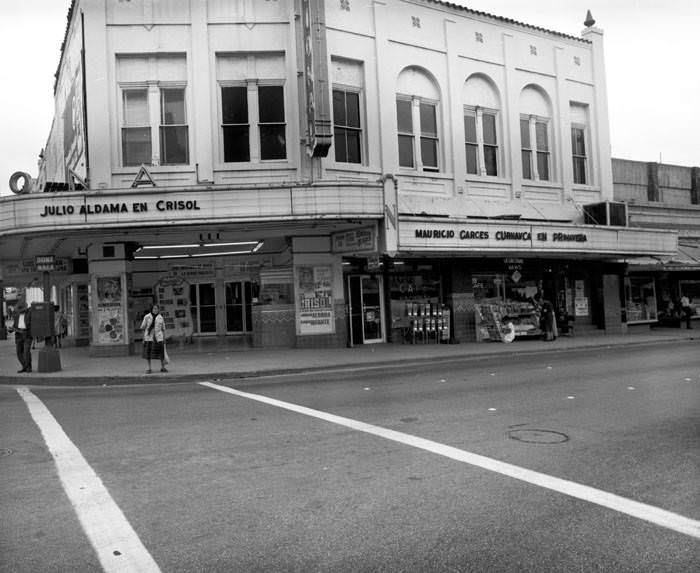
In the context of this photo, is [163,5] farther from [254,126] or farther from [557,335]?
[557,335]

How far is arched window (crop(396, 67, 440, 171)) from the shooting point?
833 inches

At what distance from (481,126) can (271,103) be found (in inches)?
306

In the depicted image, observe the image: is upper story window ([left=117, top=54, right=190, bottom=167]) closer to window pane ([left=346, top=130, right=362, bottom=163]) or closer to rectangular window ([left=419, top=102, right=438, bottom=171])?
window pane ([left=346, top=130, right=362, bottom=163])

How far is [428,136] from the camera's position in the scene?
70.8 ft

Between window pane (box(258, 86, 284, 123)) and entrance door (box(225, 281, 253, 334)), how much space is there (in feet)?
28.7

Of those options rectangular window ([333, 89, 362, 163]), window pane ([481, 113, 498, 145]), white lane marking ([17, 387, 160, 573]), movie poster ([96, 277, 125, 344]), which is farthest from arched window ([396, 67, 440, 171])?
white lane marking ([17, 387, 160, 573])

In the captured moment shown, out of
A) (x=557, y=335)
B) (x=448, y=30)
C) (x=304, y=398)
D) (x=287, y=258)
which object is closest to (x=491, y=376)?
(x=304, y=398)

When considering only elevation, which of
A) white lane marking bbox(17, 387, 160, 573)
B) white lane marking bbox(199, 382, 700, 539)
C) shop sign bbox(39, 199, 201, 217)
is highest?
shop sign bbox(39, 199, 201, 217)

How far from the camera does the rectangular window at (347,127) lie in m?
19.9

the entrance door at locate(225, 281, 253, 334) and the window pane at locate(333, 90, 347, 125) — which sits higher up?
the window pane at locate(333, 90, 347, 125)

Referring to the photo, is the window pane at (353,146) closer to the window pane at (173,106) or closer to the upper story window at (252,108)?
the upper story window at (252,108)

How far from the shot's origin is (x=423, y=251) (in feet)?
62.4

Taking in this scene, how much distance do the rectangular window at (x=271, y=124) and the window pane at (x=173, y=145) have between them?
7.19 ft

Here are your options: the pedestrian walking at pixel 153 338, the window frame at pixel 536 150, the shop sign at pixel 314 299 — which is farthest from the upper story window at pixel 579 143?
the pedestrian walking at pixel 153 338
